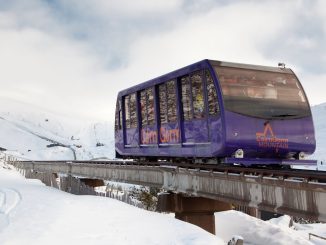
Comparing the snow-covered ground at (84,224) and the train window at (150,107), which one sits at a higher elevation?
the train window at (150,107)

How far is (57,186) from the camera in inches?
945

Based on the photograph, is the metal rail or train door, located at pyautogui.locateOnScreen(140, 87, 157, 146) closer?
the metal rail

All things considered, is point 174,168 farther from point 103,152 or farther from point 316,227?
point 103,152

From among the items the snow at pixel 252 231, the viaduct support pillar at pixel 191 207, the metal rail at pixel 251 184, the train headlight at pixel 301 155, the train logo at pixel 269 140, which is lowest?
the snow at pixel 252 231

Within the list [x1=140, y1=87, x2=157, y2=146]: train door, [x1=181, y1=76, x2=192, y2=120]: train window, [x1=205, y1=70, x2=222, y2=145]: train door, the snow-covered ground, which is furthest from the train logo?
[x1=140, y1=87, x2=157, y2=146]: train door

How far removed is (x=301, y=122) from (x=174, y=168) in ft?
13.5

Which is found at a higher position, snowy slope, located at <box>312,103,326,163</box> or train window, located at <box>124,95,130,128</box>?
snowy slope, located at <box>312,103,326,163</box>

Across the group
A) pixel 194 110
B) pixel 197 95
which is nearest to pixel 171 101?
pixel 194 110

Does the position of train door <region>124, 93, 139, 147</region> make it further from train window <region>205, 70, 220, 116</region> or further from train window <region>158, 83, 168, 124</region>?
train window <region>205, 70, 220, 116</region>

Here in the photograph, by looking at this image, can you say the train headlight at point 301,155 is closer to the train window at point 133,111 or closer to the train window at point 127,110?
the train window at point 133,111

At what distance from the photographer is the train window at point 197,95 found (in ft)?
45.1

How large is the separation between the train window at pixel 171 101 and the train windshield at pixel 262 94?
2.46 metres

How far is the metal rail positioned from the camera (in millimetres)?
8883

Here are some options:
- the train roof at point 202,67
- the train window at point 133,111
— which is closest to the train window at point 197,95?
the train roof at point 202,67
